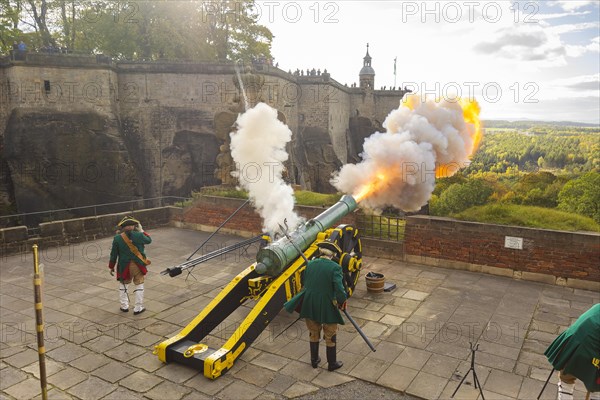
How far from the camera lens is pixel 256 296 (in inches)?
260

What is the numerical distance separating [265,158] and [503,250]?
218 inches

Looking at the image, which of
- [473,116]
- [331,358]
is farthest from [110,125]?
[331,358]

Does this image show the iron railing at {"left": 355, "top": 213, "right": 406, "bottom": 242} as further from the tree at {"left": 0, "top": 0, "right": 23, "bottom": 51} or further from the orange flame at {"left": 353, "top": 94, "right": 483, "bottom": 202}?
the tree at {"left": 0, "top": 0, "right": 23, "bottom": 51}

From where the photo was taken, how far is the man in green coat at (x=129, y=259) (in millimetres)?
7332

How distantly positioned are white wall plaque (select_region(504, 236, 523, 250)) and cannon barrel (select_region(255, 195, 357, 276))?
12.5 ft

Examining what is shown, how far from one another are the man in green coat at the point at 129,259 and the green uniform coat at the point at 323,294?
3231 millimetres

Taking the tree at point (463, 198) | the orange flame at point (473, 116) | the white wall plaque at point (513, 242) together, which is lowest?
the white wall plaque at point (513, 242)

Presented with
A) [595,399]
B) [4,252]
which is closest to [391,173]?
[595,399]

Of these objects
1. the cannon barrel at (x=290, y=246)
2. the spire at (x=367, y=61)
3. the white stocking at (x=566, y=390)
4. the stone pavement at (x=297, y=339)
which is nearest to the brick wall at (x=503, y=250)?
the stone pavement at (x=297, y=339)

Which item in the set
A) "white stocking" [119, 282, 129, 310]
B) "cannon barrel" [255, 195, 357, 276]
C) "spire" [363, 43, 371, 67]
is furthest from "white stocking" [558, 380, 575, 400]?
"spire" [363, 43, 371, 67]

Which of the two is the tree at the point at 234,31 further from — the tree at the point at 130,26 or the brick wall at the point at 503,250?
the brick wall at the point at 503,250

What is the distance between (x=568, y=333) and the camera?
4.12 metres

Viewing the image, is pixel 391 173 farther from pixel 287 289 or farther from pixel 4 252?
pixel 4 252

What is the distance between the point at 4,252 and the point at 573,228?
13.5 metres
